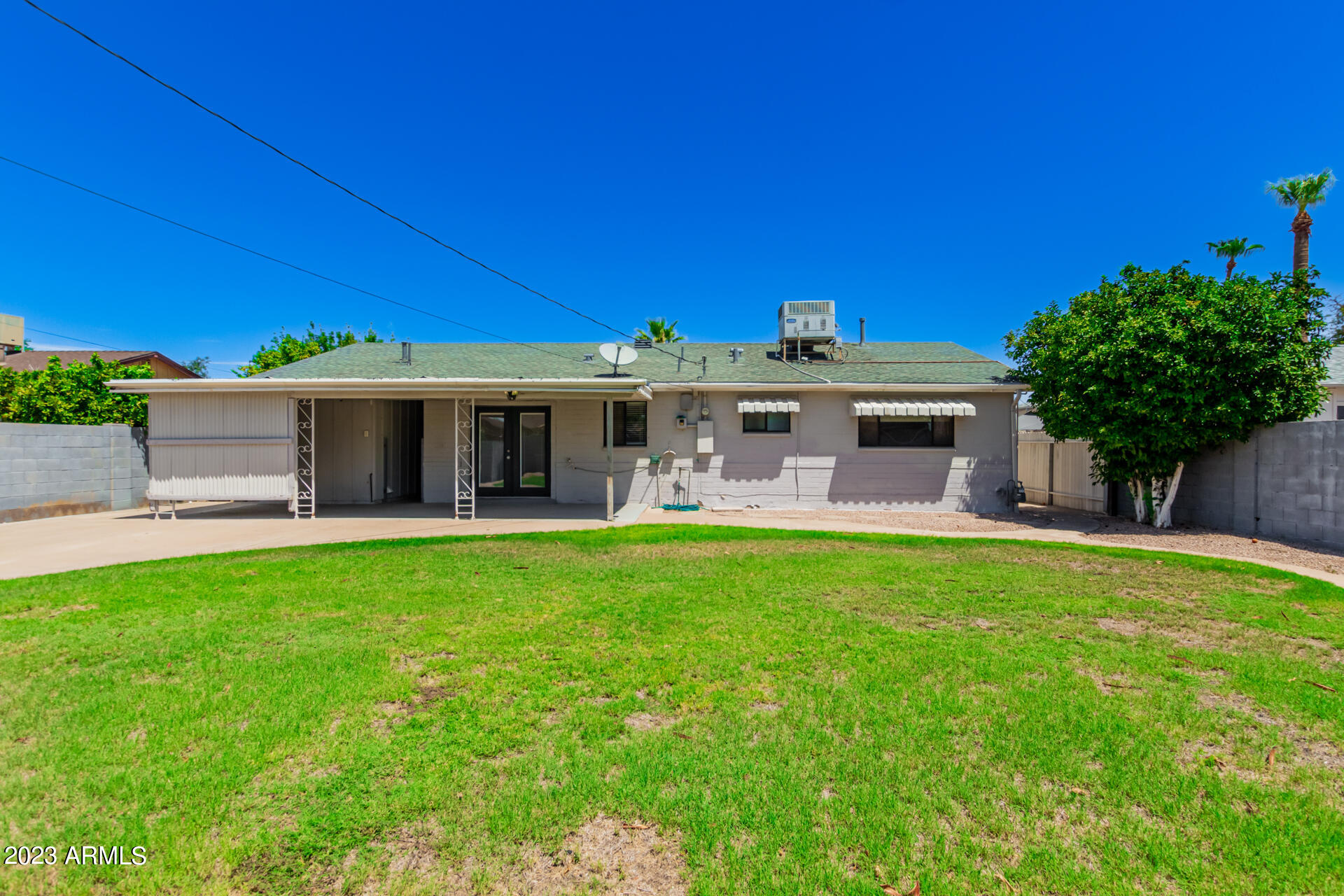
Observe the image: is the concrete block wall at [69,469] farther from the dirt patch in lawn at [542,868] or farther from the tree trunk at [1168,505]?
the tree trunk at [1168,505]

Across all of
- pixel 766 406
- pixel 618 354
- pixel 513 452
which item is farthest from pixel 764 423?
pixel 513 452

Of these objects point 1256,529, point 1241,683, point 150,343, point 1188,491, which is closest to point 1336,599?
point 1241,683

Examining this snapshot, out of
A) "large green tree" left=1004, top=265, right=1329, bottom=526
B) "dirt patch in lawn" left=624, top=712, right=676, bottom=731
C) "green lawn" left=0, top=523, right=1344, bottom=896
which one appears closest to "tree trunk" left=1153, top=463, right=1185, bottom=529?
"large green tree" left=1004, top=265, right=1329, bottom=526

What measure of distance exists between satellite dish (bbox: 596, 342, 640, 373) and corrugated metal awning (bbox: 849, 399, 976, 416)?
4897 millimetres

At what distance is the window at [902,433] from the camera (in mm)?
13453

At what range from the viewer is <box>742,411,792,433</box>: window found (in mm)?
13516

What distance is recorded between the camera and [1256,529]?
9.81 m

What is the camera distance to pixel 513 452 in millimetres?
13961

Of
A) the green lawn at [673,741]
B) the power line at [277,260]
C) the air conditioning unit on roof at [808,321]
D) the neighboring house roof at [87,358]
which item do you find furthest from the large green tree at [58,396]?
the neighboring house roof at [87,358]

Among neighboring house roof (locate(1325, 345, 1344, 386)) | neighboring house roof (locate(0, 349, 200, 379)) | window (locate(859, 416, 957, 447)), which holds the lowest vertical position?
window (locate(859, 416, 957, 447))

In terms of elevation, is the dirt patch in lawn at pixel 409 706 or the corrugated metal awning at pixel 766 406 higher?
the corrugated metal awning at pixel 766 406

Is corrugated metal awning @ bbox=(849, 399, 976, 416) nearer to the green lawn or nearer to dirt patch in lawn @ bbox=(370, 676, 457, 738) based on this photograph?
the green lawn

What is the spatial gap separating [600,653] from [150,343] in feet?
124

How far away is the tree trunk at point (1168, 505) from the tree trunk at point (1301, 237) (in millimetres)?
13174
